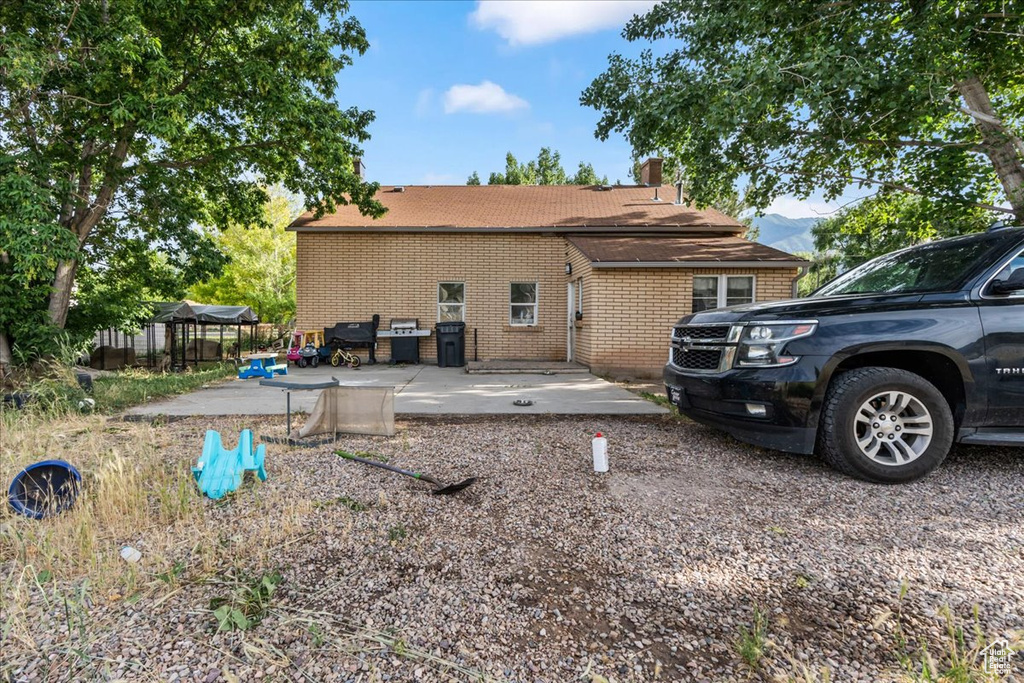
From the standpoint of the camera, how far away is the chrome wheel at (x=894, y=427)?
3.41 metres

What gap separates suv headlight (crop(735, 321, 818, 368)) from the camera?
139 inches

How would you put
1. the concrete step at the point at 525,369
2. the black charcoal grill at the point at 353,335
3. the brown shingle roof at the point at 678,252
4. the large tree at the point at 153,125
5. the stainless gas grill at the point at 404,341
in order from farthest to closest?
the stainless gas grill at the point at 404,341 → the black charcoal grill at the point at 353,335 → the concrete step at the point at 525,369 → the brown shingle roof at the point at 678,252 → the large tree at the point at 153,125

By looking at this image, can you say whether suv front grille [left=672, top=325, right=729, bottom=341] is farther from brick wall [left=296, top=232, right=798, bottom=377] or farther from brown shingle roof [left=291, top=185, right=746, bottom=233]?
brown shingle roof [left=291, top=185, right=746, bottom=233]

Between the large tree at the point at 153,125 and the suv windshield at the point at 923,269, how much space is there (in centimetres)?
930

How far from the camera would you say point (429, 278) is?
41.5ft

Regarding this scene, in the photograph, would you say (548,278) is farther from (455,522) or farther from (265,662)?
(265,662)

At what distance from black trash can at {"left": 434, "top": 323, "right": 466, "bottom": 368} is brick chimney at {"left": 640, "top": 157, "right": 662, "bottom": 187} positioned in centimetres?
988

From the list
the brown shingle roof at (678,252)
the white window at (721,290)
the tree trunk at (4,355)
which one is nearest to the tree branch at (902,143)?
the brown shingle roof at (678,252)

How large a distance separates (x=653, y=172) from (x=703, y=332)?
14422mm

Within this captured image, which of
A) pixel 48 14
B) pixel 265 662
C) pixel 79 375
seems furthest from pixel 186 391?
pixel 265 662

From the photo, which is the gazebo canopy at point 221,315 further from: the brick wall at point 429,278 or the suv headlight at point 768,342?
the suv headlight at point 768,342

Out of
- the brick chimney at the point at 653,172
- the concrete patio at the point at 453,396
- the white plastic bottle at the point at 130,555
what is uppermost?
the brick chimney at the point at 653,172

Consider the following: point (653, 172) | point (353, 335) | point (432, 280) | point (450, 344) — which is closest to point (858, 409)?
point (450, 344)

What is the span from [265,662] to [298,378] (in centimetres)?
852
